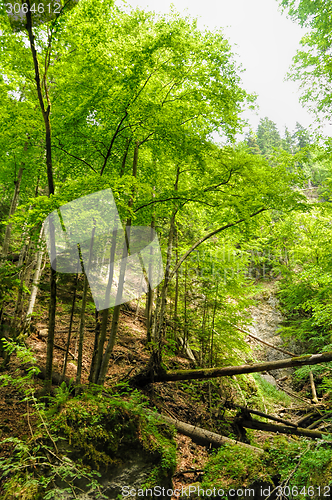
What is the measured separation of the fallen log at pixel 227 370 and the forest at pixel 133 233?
36 millimetres

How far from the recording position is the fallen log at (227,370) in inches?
221

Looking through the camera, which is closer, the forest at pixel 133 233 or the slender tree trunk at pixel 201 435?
the forest at pixel 133 233

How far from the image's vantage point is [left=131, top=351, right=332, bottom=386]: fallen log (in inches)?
221

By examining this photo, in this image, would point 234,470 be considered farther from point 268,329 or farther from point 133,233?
point 268,329

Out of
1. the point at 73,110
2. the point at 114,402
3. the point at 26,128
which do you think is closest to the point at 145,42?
the point at 73,110

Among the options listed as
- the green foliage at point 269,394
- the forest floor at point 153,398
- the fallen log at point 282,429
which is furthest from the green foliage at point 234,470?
the green foliage at point 269,394

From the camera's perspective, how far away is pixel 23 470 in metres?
3.31

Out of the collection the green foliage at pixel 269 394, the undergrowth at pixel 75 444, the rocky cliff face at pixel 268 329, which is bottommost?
the green foliage at pixel 269 394

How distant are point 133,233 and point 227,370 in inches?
185

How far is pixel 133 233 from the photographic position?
28.4ft

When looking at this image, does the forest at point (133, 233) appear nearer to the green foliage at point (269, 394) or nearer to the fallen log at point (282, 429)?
the fallen log at point (282, 429)

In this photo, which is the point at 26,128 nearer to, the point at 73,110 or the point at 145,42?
the point at 73,110

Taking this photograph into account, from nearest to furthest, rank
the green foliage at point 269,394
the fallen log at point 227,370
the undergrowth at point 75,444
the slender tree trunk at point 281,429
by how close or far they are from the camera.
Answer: the undergrowth at point 75,444
the fallen log at point 227,370
the slender tree trunk at point 281,429
the green foliage at point 269,394

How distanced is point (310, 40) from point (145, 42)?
22.6ft
